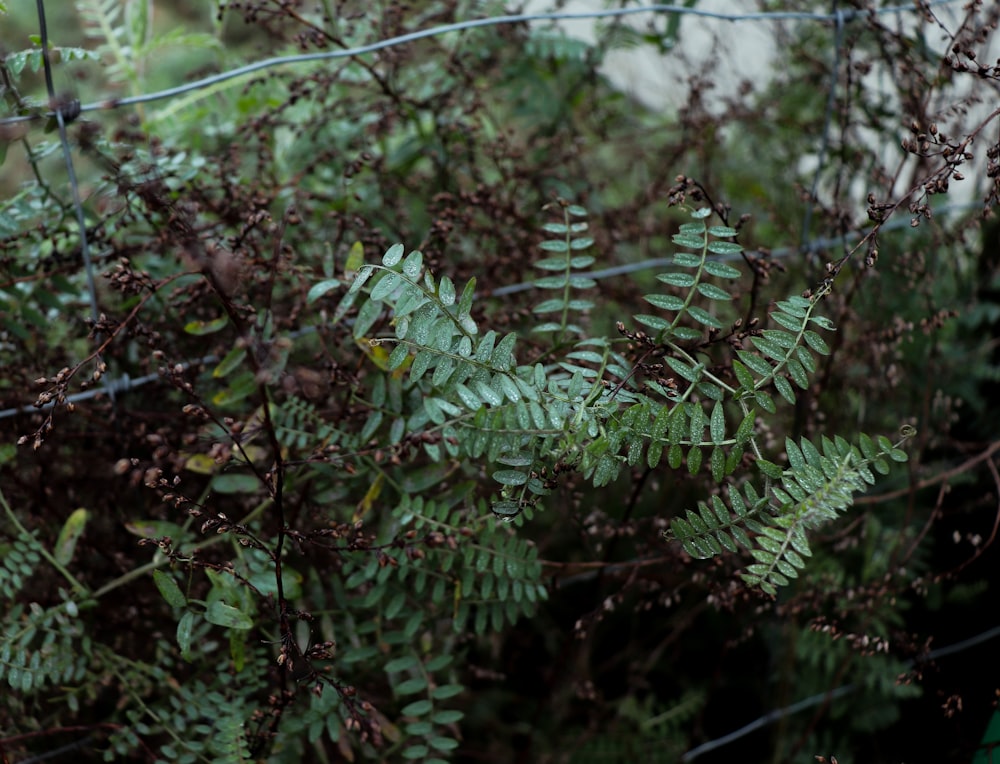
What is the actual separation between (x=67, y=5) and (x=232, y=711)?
189 inches

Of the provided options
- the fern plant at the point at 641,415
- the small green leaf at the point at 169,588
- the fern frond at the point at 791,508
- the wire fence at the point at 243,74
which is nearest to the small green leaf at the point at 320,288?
the fern plant at the point at 641,415

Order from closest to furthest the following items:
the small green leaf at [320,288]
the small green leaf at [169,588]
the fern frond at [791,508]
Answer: the fern frond at [791,508] < the small green leaf at [169,588] < the small green leaf at [320,288]

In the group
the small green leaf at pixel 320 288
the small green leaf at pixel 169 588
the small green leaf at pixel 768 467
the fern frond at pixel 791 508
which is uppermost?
the small green leaf at pixel 320 288

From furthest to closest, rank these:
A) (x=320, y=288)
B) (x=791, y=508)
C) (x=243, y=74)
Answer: (x=243, y=74), (x=320, y=288), (x=791, y=508)

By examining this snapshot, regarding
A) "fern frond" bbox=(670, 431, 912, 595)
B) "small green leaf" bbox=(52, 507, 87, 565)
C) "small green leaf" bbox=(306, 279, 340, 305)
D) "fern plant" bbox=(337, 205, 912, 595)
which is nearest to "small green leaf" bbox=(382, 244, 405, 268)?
"fern plant" bbox=(337, 205, 912, 595)

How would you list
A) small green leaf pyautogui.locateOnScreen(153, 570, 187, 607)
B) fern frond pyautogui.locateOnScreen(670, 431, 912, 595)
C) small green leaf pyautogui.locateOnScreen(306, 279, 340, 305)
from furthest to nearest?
1. small green leaf pyautogui.locateOnScreen(306, 279, 340, 305)
2. small green leaf pyautogui.locateOnScreen(153, 570, 187, 607)
3. fern frond pyautogui.locateOnScreen(670, 431, 912, 595)

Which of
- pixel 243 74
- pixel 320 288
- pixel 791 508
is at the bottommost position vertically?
pixel 791 508

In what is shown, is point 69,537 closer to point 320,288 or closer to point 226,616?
point 226,616

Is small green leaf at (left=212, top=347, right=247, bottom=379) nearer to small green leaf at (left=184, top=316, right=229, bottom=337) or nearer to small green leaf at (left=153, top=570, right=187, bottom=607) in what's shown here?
small green leaf at (left=184, top=316, right=229, bottom=337)

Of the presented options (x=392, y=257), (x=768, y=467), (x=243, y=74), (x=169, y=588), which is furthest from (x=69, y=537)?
(x=768, y=467)

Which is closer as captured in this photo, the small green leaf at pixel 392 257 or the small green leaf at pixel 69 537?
the small green leaf at pixel 392 257

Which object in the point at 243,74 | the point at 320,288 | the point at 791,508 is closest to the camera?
the point at 791,508

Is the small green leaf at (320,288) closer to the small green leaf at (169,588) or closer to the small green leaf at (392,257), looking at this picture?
the small green leaf at (392,257)

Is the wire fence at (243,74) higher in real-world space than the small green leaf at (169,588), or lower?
higher
